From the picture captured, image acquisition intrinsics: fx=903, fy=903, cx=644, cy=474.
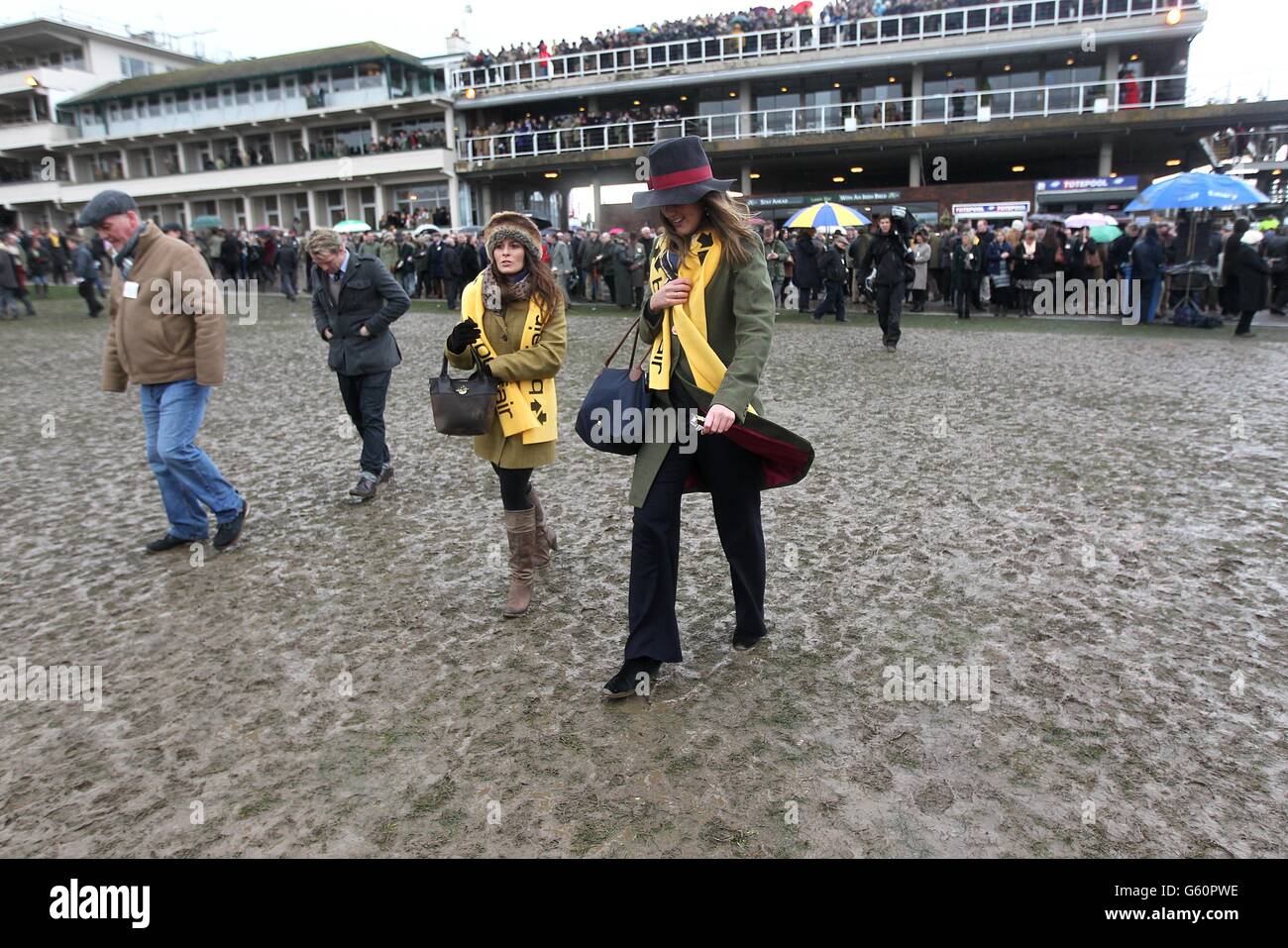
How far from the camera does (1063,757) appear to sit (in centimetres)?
298

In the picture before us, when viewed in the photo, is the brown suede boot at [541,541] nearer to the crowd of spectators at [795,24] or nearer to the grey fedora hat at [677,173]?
the grey fedora hat at [677,173]

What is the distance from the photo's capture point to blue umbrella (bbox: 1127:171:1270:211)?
43.6 feet

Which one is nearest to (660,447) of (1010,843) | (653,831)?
(653,831)

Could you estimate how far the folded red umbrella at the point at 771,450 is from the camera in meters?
3.34

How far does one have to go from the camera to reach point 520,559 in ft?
14.1

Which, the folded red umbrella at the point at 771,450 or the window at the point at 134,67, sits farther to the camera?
the window at the point at 134,67

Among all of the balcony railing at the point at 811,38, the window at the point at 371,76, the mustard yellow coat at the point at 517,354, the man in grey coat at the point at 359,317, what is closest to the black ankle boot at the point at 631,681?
the mustard yellow coat at the point at 517,354

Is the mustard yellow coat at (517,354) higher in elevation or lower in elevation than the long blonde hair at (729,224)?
lower

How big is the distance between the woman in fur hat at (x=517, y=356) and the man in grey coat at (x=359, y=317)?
6.45 ft

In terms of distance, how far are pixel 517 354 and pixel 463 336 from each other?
0.27 meters

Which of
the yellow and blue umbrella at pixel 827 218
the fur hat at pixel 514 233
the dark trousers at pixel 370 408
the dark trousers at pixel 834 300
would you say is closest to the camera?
the fur hat at pixel 514 233

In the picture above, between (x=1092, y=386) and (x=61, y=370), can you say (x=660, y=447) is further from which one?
(x=61, y=370)

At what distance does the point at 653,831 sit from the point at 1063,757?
1.40 metres

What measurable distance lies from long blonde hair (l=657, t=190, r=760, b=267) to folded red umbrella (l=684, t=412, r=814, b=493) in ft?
1.92
